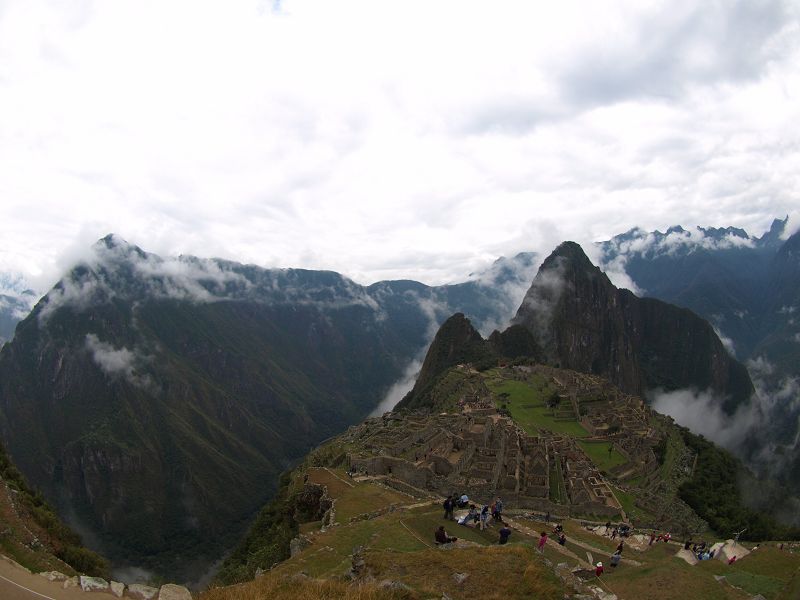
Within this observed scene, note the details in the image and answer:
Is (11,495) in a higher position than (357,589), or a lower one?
higher

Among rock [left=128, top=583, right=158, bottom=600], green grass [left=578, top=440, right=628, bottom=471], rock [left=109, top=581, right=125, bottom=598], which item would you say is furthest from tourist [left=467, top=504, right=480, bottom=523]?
green grass [left=578, top=440, right=628, bottom=471]

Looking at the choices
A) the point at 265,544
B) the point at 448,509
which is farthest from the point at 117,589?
the point at 265,544

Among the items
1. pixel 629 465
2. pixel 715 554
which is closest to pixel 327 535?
pixel 715 554

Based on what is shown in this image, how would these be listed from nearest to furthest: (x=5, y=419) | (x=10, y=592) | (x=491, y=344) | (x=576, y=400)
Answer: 1. (x=10, y=592)
2. (x=576, y=400)
3. (x=491, y=344)
4. (x=5, y=419)

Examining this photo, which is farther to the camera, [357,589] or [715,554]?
[715,554]

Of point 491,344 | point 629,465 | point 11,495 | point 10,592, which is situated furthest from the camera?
point 491,344

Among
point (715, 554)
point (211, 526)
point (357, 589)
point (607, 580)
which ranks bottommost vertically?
point (211, 526)

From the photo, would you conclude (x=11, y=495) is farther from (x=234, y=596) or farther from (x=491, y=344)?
(x=491, y=344)
